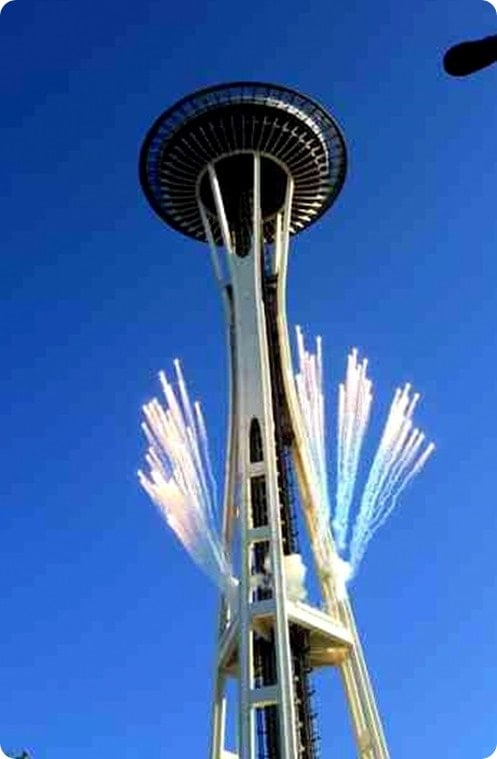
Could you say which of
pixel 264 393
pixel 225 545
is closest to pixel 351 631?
pixel 225 545

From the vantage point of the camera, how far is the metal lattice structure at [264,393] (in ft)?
155

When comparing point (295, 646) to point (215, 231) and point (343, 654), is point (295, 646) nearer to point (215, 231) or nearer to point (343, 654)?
point (343, 654)

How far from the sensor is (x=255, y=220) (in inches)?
2386

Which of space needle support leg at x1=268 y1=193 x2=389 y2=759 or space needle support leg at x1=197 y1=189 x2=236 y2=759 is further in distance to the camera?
space needle support leg at x1=197 y1=189 x2=236 y2=759

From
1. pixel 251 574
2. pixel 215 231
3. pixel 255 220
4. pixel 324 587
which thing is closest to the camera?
pixel 251 574

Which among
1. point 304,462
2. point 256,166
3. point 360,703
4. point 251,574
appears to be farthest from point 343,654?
point 256,166

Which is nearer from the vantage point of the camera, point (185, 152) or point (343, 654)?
point (343, 654)

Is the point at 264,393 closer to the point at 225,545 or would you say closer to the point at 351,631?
the point at 225,545

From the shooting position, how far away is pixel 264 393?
182 ft

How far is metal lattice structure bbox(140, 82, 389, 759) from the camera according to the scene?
155 feet

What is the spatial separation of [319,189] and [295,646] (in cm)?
3305

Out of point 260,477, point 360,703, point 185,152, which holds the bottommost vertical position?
point 360,703

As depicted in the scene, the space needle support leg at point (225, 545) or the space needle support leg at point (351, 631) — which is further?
the space needle support leg at point (225, 545)

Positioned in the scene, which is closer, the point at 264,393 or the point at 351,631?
the point at 351,631
